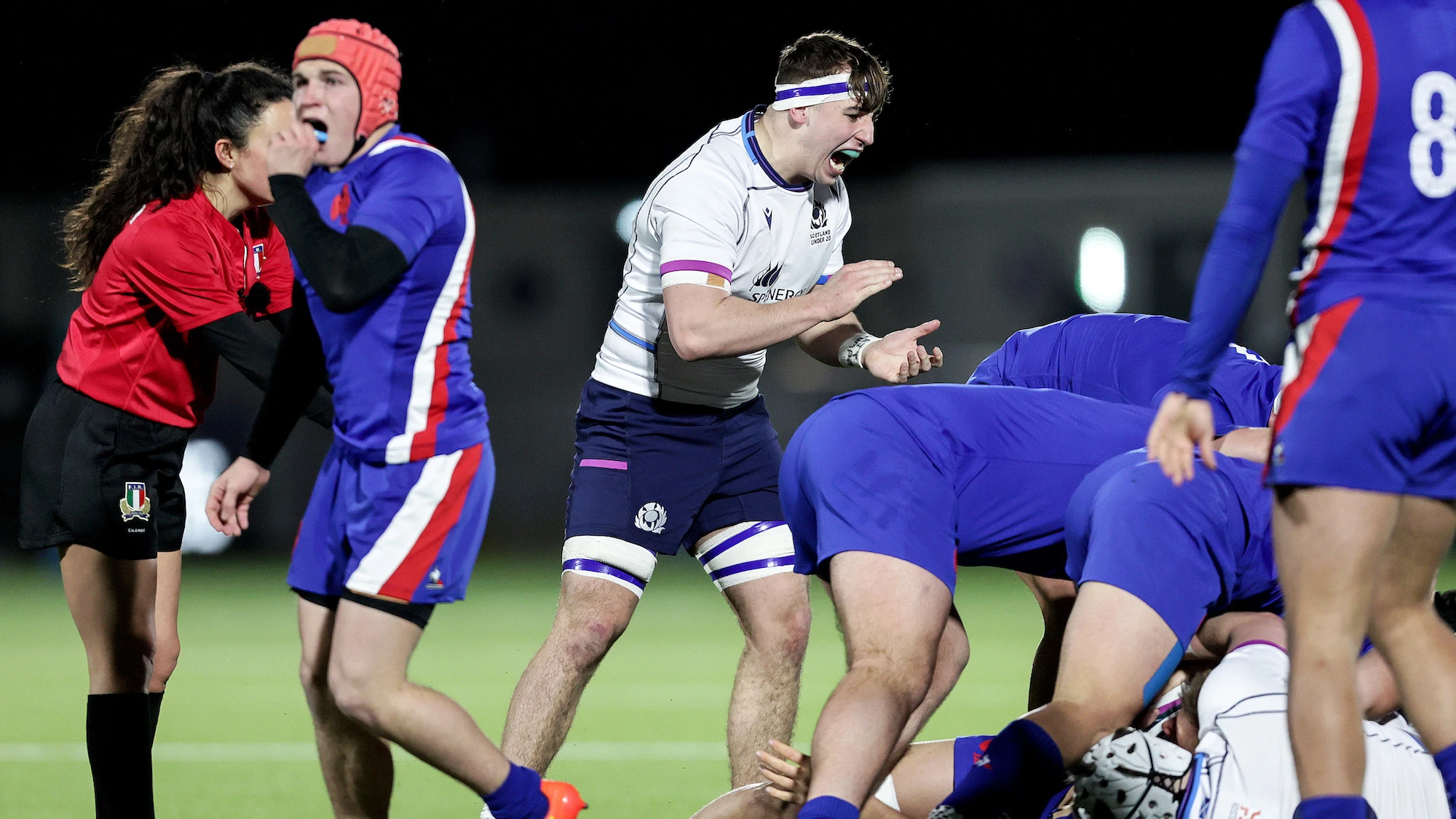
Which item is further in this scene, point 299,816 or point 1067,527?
point 299,816

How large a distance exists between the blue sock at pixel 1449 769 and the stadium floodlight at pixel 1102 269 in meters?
12.2

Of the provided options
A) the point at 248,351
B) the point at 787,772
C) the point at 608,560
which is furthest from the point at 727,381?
the point at 787,772

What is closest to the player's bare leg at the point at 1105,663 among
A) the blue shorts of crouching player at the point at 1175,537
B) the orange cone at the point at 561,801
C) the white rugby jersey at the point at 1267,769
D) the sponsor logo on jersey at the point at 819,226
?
the blue shorts of crouching player at the point at 1175,537

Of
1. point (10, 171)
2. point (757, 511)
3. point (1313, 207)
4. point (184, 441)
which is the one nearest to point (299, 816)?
point (184, 441)

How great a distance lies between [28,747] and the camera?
5.64 m

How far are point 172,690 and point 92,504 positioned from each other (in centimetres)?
352

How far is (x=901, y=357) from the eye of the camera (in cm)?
397

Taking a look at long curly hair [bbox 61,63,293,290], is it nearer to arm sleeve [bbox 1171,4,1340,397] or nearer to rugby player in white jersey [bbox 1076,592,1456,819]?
arm sleeve [bbox 1171,4,1340,397]

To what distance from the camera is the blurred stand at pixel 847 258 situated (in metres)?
14.2

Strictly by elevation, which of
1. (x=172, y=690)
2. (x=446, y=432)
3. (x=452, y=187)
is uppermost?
(x=452, y=187)

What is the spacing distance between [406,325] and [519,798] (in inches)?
41.0

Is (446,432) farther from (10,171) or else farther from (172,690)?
(10,171)

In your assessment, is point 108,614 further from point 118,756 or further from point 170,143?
point 170,143

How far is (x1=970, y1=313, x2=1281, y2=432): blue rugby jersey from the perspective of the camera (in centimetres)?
405
